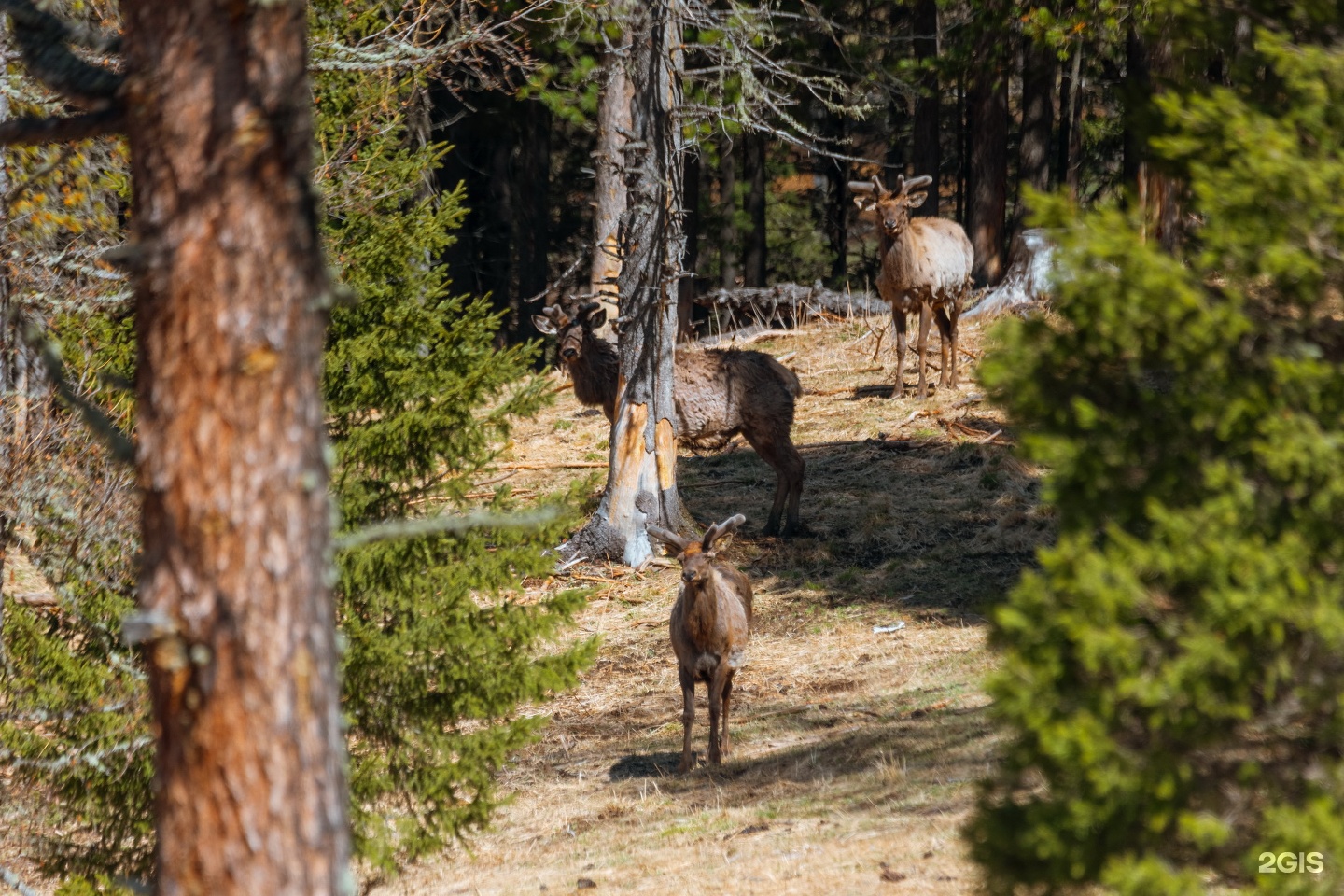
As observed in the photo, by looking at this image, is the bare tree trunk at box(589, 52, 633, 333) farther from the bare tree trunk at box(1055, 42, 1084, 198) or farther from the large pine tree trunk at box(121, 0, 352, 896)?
the large pine tree trunk at box(121, 0, 352, 896)

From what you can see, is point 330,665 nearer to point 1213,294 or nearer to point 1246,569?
point 1246,569

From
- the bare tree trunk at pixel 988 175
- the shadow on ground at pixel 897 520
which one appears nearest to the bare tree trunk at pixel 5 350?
the shadow on ground at pixel 897 520

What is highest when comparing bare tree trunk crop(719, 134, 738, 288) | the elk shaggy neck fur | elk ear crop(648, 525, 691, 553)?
bare tree trunk crop(719, 134, 738, 288)

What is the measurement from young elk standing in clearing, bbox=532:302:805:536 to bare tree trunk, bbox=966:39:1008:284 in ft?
30.1

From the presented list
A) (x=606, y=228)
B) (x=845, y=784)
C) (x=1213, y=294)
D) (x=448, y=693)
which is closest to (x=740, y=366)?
(x=606, y=228)

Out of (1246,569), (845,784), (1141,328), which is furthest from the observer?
(845,784)

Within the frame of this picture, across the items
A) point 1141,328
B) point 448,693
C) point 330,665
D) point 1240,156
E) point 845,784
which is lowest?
point 845,784

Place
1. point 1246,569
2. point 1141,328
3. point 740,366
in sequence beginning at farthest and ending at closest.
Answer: point 740,366 → point 1141,328 → point 1246,569

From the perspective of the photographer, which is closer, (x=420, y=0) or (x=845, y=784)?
(x=845, y=784)

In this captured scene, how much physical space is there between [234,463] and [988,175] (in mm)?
20002

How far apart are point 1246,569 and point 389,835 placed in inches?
182

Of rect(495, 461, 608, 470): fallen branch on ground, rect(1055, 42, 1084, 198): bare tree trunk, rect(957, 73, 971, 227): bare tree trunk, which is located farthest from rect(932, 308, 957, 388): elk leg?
rect(957, 73, 971, 227): bare tree trunk

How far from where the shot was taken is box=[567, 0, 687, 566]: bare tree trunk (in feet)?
39.9

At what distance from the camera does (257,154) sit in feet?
10.9
